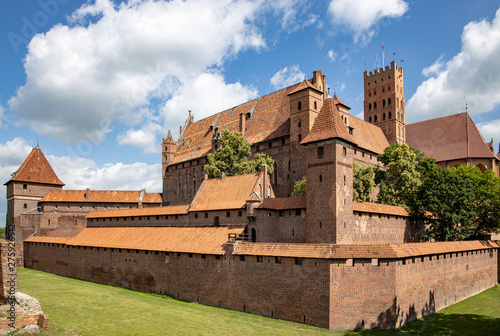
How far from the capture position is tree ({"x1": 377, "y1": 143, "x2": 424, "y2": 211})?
3984 cm

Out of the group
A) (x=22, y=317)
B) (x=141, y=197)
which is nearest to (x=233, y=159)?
(x=141, y=197)

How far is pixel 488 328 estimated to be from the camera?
2492cm

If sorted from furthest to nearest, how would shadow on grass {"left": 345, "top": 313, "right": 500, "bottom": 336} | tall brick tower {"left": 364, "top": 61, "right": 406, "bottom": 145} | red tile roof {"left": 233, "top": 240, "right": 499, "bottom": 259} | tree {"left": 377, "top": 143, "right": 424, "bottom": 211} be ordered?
tall brick tower {"left": 364, "top": 61, "right": 406, "bottom": 145} < tree {"left": 377, "top": 143, "right": 424, "bottom": 211} < red tile roof {"left": 233, "top": 240, "right": 499, "bottom": 259} < shadow on grass {"left": 345, "top": 313, "right": 500, "bottom": 336}

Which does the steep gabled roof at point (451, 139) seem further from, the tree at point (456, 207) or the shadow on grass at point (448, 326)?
the shadow on grass at point (448, 326)

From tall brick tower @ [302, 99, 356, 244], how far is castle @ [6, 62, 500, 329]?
8cm

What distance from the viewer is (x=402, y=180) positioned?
40.7 meters

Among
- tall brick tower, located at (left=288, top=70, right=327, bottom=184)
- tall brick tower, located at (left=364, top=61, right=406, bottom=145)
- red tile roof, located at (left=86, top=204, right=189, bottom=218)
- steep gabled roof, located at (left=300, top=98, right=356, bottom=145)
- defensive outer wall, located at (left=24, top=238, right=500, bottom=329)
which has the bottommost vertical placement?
defensive outer wall, located at (left=24, top=238, right=500, bottom=329)

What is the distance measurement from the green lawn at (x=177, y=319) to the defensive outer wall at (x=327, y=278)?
2.66 feet

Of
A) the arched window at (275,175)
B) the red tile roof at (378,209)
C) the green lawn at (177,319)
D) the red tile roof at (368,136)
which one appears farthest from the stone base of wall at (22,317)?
the red tile roof at (368,136)

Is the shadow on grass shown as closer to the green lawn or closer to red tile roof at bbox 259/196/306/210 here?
the green lawn

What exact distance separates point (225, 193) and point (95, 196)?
29.5 m

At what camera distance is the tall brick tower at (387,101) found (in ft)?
216

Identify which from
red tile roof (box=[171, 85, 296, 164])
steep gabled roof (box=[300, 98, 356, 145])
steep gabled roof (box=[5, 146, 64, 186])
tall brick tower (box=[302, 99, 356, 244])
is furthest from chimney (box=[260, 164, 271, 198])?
steep gabled roof (box=[5, 146, 64, 186])

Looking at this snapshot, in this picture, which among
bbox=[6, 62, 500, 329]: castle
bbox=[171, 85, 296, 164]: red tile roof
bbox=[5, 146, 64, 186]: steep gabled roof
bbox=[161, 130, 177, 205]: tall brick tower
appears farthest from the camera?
bbox=[161, 130, 177, 205]: tall brick tower
